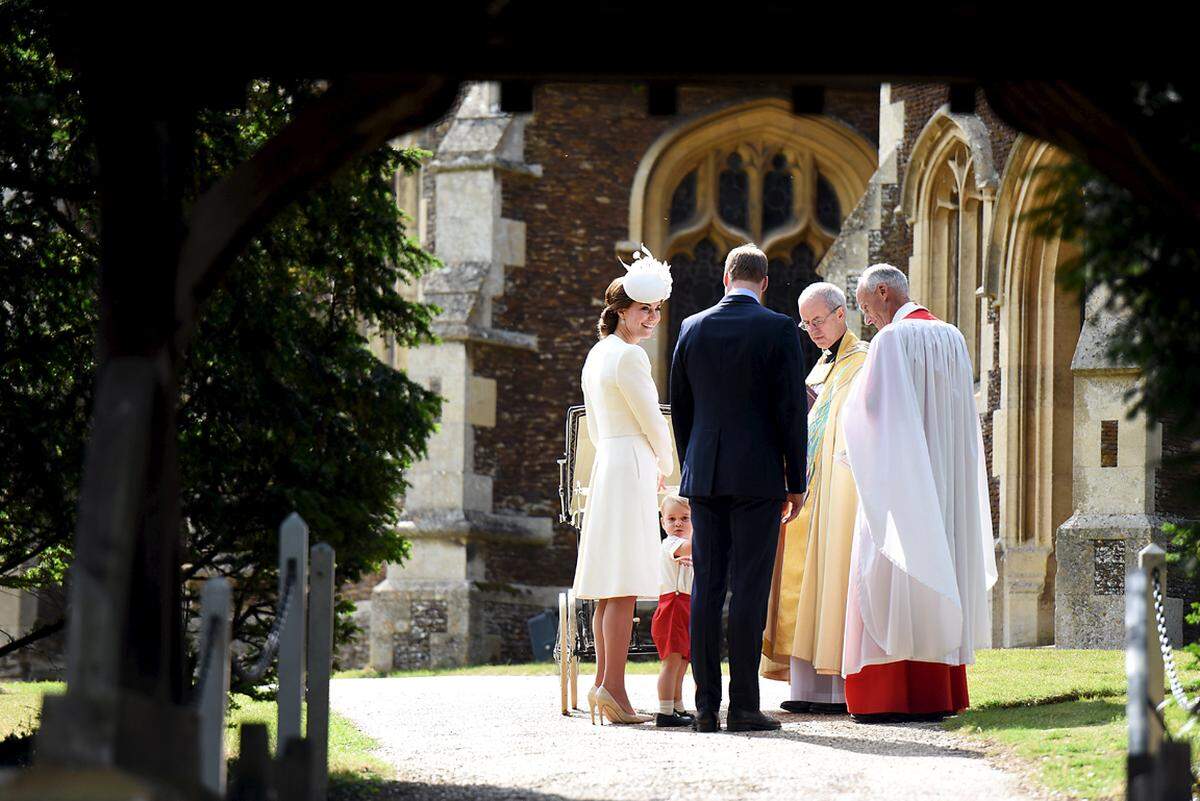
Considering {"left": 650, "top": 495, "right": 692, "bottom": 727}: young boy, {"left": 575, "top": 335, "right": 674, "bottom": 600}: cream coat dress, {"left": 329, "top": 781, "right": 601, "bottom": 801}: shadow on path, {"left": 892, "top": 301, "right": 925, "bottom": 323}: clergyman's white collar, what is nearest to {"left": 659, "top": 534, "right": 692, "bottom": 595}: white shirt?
{"left": 650, "top": 495, "right": 692, "bottom": 727}: young boy

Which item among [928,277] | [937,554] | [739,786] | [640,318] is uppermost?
[928,277]

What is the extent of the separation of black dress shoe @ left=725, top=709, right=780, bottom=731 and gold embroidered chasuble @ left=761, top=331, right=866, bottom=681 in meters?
1.10

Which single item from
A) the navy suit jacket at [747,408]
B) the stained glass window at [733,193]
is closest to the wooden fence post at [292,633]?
the navy suit jacket at [747,408]

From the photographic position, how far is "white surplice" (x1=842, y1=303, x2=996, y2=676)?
32.4ft

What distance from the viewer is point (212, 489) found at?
36.6 ft

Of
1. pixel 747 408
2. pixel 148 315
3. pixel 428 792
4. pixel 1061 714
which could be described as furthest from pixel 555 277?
pixel 148 315

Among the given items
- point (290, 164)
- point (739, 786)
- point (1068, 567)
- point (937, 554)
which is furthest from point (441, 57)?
point (1068, 567)

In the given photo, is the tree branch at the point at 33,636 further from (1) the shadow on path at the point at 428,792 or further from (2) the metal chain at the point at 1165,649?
(2) the metal chain at the point at 1165,649

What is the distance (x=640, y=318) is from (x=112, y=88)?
400 cm

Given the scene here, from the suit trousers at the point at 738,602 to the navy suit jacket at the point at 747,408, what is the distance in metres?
0.16

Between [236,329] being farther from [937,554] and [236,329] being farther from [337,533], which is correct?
[937,554]

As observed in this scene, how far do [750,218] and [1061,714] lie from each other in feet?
46.9

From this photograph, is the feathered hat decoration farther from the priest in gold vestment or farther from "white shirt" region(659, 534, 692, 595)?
"white shirt" region(659, 534, 692, 595)

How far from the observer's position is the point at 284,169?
22.0ft
